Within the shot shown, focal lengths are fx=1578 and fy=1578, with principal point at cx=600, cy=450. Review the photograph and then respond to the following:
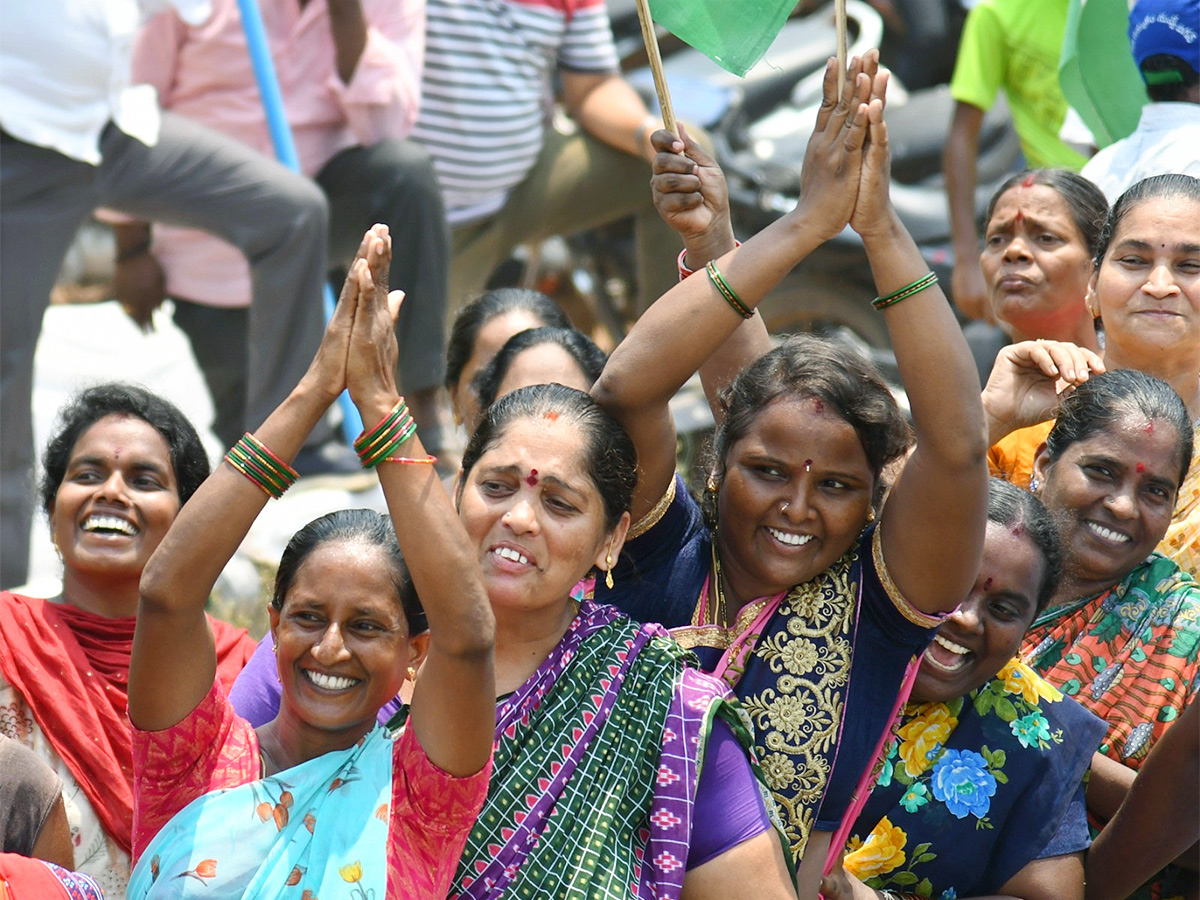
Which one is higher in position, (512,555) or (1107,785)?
(512,555)

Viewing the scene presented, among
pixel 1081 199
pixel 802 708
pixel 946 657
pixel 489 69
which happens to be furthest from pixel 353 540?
pixel 489 69

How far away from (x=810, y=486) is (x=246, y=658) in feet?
4.13

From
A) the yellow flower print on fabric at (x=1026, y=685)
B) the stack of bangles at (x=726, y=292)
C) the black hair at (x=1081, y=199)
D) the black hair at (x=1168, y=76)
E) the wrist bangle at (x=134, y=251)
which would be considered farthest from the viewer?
the wrist bangle at (x=134, y=251)

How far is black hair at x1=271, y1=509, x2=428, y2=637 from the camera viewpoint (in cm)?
262

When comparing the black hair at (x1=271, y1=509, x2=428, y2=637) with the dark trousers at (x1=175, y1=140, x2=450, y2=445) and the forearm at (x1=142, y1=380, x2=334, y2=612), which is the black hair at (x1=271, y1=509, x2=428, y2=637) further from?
the dark trousers at (x1=175, y1=140, x2=450, y2=445)

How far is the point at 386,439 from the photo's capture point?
219 cm

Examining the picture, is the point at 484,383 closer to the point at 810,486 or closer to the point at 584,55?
the point at 810,486

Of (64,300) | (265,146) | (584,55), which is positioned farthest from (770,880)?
(64,300)

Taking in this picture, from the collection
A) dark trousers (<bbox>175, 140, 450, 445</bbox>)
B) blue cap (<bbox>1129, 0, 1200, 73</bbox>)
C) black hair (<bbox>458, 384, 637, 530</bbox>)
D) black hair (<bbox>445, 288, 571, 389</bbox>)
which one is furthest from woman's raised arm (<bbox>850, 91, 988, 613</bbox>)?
dark trousers (<bbox>175, 140, 450, 445</bbox>)

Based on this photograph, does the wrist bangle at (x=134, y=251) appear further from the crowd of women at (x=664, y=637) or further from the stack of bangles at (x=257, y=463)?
the stack of bangles at (x=257, y=463)

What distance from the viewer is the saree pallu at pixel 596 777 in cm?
238

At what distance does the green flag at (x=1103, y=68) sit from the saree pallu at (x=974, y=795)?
2.10 metres

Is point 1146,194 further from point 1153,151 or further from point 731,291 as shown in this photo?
point 731,291

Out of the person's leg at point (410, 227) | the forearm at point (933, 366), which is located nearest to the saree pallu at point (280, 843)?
the forearm at point (933, 366)
